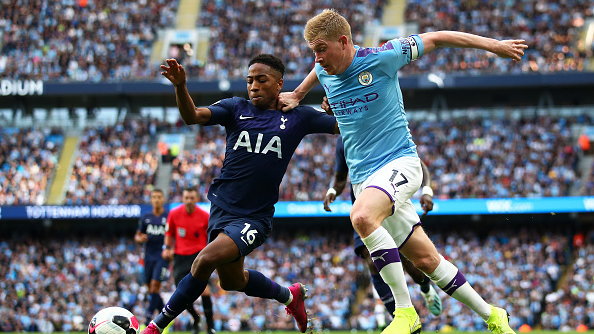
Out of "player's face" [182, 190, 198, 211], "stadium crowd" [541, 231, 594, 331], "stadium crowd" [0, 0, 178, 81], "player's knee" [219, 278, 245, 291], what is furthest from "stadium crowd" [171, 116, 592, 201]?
"player's knee" [219, 278, 245, 291]

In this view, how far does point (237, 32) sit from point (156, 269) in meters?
24.8

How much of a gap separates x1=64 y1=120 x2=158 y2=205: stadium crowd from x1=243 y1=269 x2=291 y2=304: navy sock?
75.0 feet

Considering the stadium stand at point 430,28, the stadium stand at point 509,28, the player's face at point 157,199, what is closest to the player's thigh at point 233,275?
the player's face at point 157,199

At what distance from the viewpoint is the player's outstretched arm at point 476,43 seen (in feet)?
21.8

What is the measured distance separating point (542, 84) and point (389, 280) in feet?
92.0

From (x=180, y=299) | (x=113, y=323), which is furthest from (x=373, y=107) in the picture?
(x=113, y=323)

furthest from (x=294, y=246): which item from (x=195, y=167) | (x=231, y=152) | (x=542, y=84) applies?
(x=231, y=152)

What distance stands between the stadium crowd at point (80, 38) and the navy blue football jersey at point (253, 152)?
28.9 metres

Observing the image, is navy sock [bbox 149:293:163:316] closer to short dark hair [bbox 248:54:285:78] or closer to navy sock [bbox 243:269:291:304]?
navy sock [bbox 243:269:291:304]

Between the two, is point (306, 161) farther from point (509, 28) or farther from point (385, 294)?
point (385, 294)

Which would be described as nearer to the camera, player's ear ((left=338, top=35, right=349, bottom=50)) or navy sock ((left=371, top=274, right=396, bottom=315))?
player's ear ((left=338, top=35, right=349, bottom=50))

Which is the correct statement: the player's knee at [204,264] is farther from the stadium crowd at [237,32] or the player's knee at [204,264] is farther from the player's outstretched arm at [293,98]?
the stadium crowd at [237,32]

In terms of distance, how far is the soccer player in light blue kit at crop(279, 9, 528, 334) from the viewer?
663cm

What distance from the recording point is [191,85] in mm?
34719
